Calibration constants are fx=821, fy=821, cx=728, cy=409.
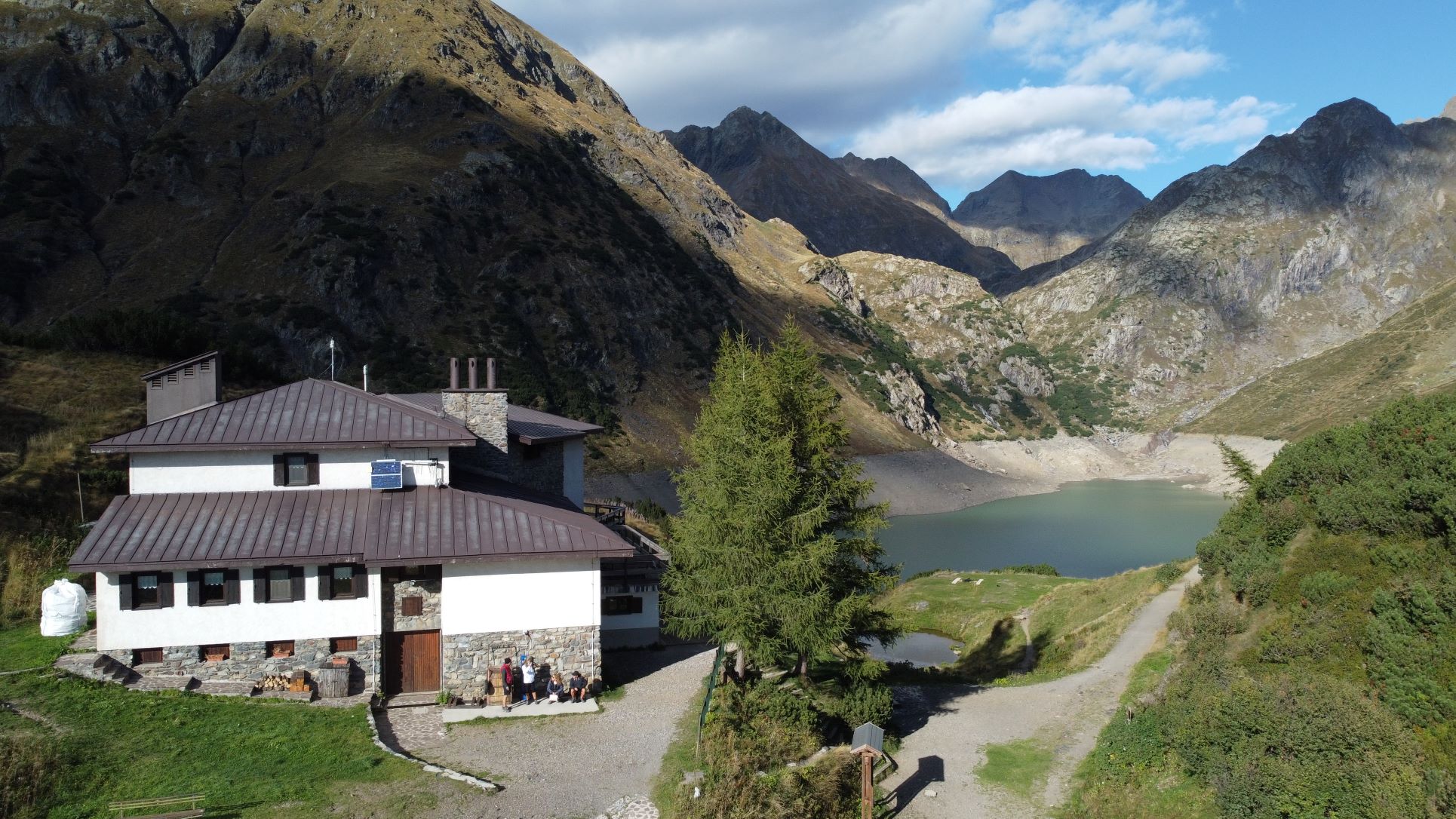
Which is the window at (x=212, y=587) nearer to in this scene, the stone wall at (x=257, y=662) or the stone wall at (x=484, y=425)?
the stone wall at (x=257, y=662)

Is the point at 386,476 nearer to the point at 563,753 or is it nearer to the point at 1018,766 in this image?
the point at 563,753

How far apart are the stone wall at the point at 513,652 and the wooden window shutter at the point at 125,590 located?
27.0 ft

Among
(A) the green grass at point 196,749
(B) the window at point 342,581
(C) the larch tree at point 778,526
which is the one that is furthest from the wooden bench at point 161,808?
(C) the larch tree at point 778,526

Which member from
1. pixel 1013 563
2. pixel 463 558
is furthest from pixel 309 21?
pixel 463 558

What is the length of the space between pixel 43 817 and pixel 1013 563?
8488cm

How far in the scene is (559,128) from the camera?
7057 inches

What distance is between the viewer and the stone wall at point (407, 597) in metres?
23.8

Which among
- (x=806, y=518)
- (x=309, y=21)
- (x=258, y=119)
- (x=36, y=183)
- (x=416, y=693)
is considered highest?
(x=309, y=21)

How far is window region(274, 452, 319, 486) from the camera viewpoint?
25.2 metres

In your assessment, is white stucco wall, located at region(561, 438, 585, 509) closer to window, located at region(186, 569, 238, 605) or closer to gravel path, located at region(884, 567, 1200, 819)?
window, located at region(186, 569, 238, 605)

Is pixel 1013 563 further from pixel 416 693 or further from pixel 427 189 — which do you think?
pixel 427 189

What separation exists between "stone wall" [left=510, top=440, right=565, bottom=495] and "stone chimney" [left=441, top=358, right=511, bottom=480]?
1.29 meters

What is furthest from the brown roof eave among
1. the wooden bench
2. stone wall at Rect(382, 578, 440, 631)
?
the wooden bench

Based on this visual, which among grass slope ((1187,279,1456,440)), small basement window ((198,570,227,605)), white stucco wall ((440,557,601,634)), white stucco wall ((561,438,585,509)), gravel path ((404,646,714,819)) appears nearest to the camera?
gravel path ((404,646,714,819))
